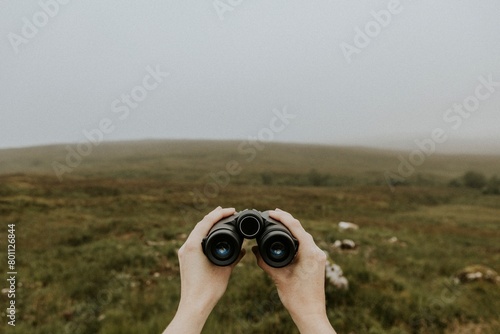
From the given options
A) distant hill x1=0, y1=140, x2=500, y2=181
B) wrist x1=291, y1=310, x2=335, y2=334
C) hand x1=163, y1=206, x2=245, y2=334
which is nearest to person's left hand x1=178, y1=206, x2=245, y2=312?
hand x1=163, y1=206, x2=245, y2=334

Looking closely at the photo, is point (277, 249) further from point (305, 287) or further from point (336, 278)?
point (336, 278)

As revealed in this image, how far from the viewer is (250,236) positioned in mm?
3285

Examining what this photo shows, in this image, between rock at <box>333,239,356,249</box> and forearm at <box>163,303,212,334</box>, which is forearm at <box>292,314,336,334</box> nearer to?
forearm at <box>163,303,212,334</box>

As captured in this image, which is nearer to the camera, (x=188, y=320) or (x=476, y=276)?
(x=188, y=320)

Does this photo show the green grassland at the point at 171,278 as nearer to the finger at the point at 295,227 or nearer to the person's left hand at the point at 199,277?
the finger at the point at 295,227

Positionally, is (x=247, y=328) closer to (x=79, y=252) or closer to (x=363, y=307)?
(x=363, y=307)

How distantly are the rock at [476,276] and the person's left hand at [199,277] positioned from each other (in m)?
8.76

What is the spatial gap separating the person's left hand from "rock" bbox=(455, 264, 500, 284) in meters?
8.76

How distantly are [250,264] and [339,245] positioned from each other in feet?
14.7

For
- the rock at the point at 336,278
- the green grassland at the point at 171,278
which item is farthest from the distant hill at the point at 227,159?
the rock at the point at 336,278

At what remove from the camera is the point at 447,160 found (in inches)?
6083

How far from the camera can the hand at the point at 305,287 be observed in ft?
6.27

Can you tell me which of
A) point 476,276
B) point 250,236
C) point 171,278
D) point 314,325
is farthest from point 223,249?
point 476,276

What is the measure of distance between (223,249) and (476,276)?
8646 millimetres
